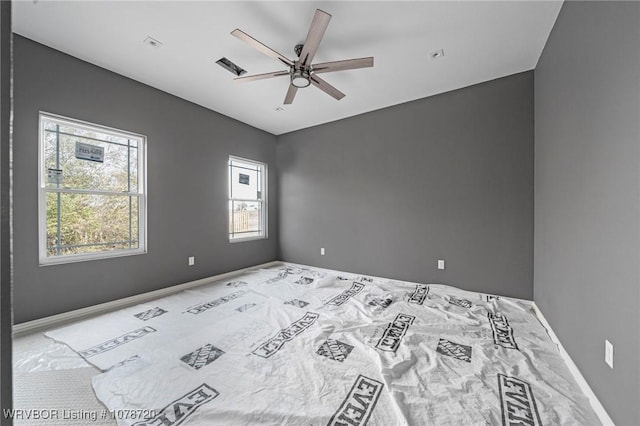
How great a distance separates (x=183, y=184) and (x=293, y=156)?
6.61 ft

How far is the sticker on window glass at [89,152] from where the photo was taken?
269cm

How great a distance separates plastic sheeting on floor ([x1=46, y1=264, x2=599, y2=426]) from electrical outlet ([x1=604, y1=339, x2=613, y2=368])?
33cm

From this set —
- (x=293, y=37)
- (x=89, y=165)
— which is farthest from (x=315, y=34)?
(x=89, y=165)

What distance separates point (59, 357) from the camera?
191cm

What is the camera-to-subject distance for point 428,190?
11.4ft

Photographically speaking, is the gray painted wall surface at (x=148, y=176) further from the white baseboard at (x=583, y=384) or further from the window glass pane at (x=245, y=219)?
the white baseboard at (x=583, y=384)

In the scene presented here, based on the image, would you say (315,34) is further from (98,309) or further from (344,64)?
(98,309)

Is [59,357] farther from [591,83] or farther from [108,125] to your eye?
[591,83]

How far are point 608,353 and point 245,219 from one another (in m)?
4.34

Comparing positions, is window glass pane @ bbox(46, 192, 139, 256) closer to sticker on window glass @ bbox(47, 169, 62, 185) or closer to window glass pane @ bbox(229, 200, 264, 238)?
sticker on window glass @ bbox(47, 169, 62, 185)

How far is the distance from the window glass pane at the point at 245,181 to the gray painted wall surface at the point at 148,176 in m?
0.21

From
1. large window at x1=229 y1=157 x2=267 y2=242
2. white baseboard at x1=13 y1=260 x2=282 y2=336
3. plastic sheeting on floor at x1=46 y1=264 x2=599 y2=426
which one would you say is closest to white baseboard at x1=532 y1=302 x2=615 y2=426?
plastic sheeting on floor at x1=46 y1=264 x2=599 y2=426

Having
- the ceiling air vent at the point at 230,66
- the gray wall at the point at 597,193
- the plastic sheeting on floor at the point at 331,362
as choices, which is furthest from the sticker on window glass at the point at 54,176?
the gray wall at the point at 597,193

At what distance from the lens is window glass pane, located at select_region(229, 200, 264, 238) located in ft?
14.2
